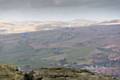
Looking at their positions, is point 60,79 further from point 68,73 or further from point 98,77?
point 98,77

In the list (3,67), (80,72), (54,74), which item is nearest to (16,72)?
(3,67)

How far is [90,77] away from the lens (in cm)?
4059

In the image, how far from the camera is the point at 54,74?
40406mm

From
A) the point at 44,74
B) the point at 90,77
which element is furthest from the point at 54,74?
the point at 90,77

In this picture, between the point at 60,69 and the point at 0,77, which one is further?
the point at 60,69

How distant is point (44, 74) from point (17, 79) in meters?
3.32

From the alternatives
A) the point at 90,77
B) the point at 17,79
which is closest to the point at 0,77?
the point at 17,79

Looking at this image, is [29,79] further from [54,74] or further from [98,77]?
[98,77]

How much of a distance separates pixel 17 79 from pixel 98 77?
10134 mm

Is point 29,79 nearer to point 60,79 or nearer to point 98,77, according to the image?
point 60,79

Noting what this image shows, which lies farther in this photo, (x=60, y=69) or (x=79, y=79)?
(x=60, y=69)

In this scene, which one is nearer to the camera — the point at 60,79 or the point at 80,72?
the point at 60,79

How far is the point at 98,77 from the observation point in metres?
41.1

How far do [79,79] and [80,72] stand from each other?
2.97 metres
